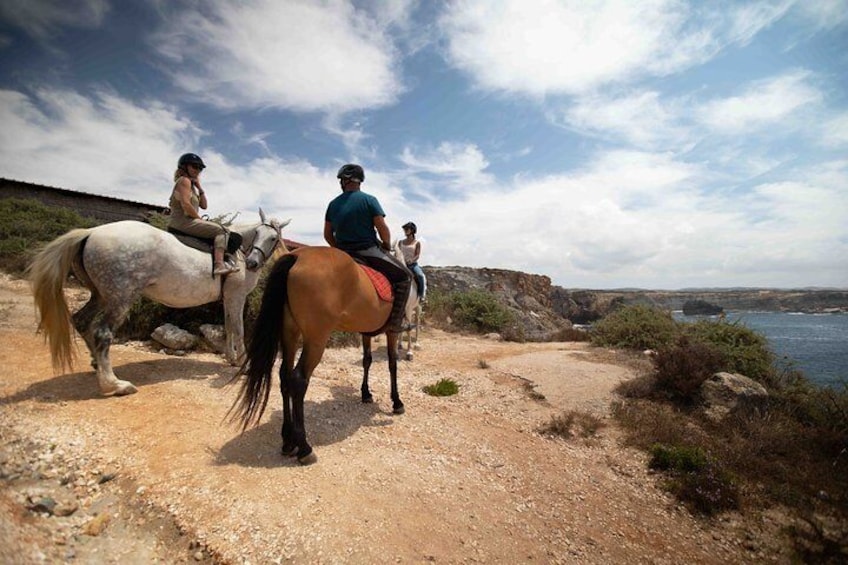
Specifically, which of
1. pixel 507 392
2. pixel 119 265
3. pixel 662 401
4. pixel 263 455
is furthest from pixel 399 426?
pixel 662 401

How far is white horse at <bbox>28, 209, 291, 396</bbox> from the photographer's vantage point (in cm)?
391

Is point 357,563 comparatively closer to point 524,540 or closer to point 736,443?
point 524,540

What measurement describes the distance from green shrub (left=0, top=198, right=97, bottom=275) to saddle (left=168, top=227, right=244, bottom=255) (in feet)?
25.5

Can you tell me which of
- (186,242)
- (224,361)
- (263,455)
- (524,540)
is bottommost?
(524,540)

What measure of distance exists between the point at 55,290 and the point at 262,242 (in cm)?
229

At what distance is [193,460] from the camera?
9.88ft

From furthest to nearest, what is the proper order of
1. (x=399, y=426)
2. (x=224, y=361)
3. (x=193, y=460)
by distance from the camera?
(x=224, y=361) → (x=399, y=426) → (x=193, y=460)

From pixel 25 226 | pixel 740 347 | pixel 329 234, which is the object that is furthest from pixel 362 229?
pixel 25 226

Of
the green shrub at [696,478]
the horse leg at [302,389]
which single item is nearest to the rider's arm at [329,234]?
the horse leg at [302,389]

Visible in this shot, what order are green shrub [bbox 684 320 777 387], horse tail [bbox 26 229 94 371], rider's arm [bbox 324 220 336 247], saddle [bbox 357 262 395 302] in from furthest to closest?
green shrub [bbox 684 320 777 387], rider's arm [bbox 324 220 336 247], saddle [bbox 357 262 395 302], horse tail [bbox 26 229 94 371]

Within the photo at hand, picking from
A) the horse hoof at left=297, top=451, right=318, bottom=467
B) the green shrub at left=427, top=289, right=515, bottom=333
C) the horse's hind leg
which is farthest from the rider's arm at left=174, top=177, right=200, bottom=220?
the green shrub at left=427, top=289, right=515, bottom=333

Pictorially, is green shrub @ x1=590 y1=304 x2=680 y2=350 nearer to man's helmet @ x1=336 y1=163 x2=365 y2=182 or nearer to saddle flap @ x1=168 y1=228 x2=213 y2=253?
man's helmet @ x1=336 y1=163 x2=365 y2=182

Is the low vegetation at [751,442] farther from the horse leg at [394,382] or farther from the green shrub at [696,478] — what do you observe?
the horse leg at [394,382]

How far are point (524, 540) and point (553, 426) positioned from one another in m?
2.48
